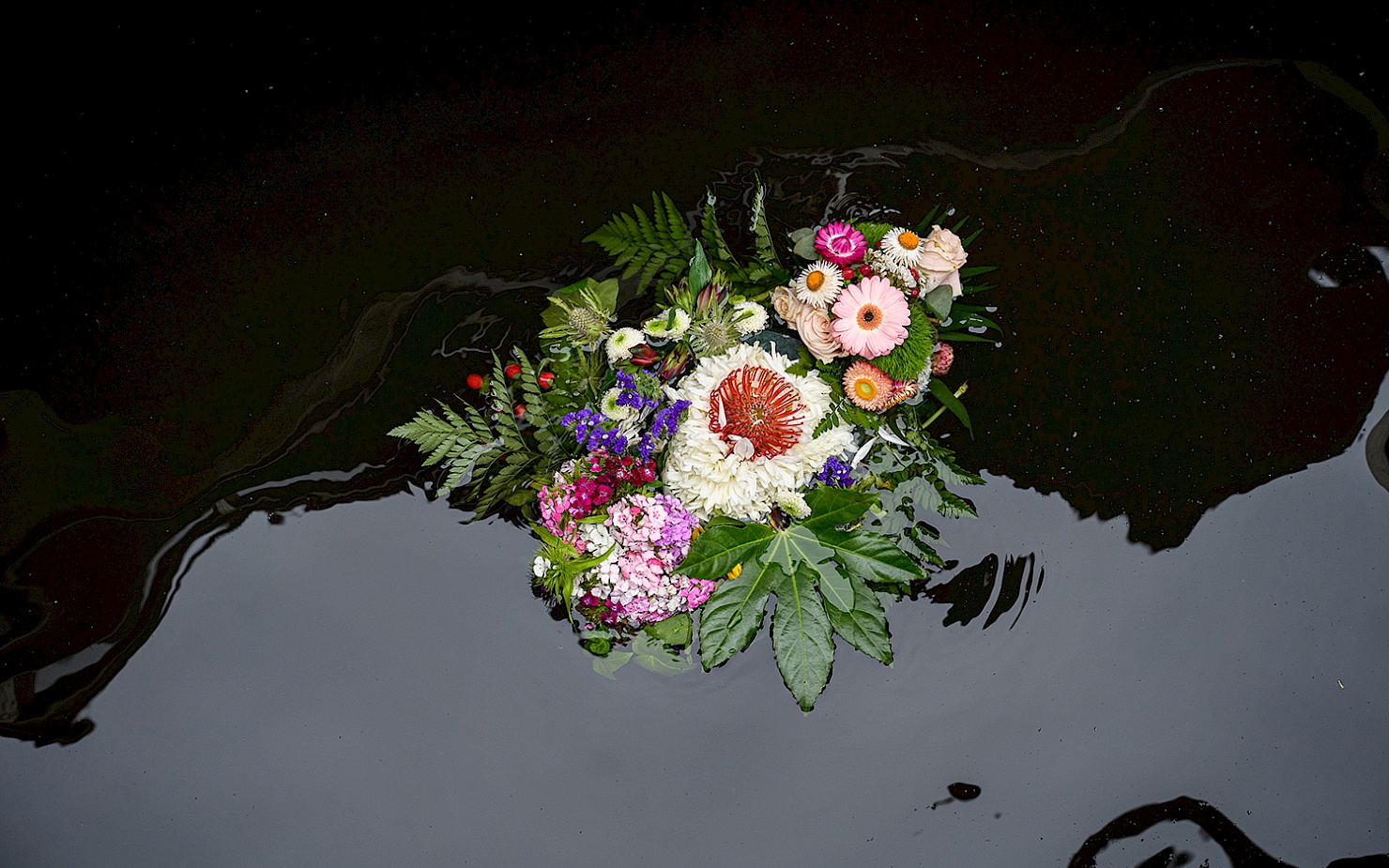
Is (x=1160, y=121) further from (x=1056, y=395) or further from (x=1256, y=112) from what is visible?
(x=1056, y=395)

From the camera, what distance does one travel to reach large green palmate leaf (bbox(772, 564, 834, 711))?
1025 mm

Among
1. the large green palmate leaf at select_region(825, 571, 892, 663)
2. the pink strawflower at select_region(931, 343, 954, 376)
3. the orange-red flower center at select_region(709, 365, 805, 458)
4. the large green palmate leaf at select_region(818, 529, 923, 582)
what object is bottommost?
the large green palmate leaf at select_region(825, 571, 892, 663)

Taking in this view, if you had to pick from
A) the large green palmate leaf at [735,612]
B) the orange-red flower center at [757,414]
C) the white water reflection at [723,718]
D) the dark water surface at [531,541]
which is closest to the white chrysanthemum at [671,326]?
the orange-red flower center at [757,414]

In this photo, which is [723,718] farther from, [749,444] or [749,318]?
[749,318]

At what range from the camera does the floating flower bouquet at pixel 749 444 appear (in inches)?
39.5

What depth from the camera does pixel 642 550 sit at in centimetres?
104

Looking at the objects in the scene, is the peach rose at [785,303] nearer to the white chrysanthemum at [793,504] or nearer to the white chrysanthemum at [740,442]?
the white chrysanthemum at [740,442]

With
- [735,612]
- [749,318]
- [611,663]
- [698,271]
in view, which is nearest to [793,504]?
[735,612]

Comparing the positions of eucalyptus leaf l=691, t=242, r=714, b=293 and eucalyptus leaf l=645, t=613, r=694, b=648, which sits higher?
eucalyptus leaf l=691, t=242, r=714, b=293

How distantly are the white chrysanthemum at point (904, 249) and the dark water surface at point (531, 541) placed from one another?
39 cm

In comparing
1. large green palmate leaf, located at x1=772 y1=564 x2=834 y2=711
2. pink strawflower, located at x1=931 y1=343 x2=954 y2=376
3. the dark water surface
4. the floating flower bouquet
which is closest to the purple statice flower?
the floating flower bouquet

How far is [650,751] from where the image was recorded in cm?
137

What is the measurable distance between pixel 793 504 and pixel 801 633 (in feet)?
0.58

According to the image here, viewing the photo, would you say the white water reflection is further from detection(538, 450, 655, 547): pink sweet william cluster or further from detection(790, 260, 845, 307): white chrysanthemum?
detection(790, 260, 845, 307): white chrysanthemum
